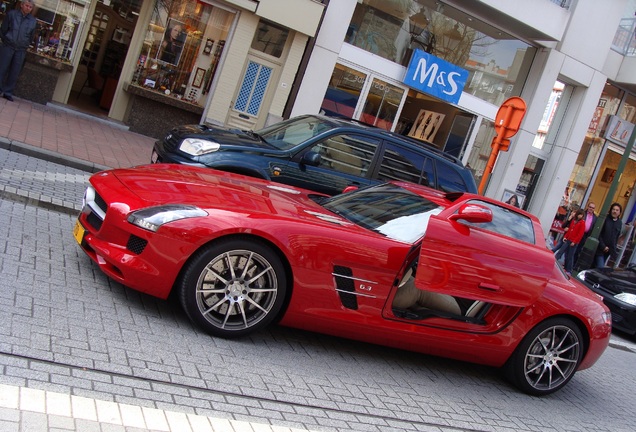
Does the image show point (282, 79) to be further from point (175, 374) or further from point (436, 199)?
point (175, 374)

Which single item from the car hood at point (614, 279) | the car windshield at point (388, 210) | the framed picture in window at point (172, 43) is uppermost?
the framed picture in window at point (172, 43)

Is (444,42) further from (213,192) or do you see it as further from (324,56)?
(213,192)

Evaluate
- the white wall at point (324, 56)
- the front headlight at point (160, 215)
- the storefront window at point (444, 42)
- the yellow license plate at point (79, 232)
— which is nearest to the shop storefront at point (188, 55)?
the white wall at point (324, 56)

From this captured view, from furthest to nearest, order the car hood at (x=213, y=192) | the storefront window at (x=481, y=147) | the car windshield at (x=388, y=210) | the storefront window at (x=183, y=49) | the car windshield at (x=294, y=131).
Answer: the storefront window at (x=481, y=147)
the storefront window at (x=183, y=49)
the car windshield at (x=294, y=131)
the car windshield at (x=388, y=210)
the car hood at (x=213, y=192)

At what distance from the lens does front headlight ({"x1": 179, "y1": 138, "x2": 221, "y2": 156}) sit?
8523 mm

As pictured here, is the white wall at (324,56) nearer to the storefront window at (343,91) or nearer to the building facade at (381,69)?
the building facade at (381,69)

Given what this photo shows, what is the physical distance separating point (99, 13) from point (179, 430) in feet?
51.6

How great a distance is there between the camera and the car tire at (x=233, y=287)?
17.1ft

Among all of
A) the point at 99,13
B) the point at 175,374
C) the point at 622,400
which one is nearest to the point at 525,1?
the point at 99,13

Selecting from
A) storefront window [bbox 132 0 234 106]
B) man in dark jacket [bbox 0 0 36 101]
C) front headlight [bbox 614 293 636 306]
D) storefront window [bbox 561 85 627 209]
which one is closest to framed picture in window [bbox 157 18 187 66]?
storefront window [bbox 132 0 234 106]

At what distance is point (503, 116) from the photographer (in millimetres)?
11914

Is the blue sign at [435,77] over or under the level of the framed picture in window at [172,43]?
over

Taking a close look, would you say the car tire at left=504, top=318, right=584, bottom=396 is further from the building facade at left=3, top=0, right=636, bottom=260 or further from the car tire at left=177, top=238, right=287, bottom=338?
the building facade at left=3, top=0, right=636, bottom=260

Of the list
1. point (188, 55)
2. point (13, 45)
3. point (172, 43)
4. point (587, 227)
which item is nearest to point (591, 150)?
point (587, 227)
